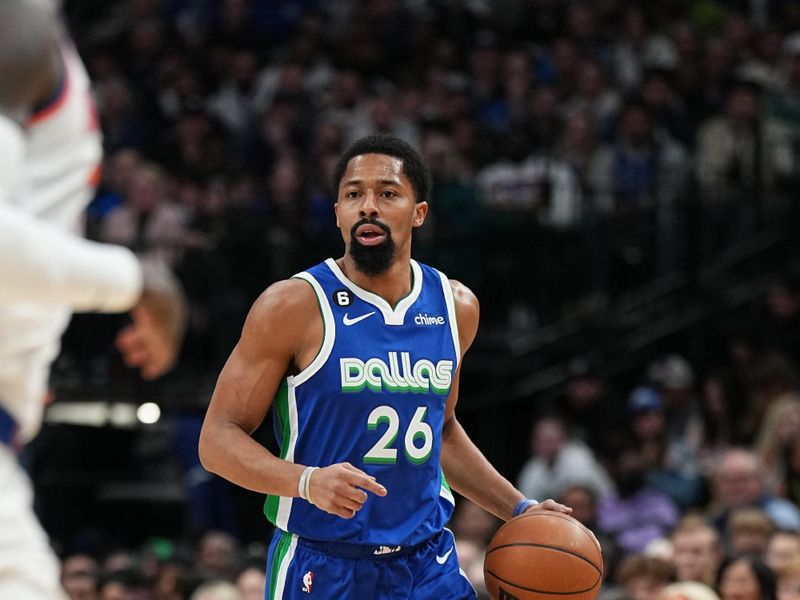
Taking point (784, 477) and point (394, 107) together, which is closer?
point (784, 477)

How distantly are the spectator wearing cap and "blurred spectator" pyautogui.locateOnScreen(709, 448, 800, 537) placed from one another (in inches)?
26.4

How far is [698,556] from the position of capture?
7.58m

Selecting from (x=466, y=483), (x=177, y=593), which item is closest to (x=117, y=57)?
(x=177, y=593)

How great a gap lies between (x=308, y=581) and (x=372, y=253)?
112 centimetres

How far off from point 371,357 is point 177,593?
423cm

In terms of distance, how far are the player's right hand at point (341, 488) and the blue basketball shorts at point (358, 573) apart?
533 millimetres

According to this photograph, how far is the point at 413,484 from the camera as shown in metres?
4.89

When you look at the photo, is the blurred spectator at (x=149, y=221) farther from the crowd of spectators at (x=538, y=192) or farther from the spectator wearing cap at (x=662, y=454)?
the spectator wearing cap at (x=662, y=454)

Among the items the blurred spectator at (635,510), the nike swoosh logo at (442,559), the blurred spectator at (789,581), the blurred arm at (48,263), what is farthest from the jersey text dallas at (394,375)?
the blurred spectator at (635,510)

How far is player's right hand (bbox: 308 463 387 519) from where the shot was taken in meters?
4.26

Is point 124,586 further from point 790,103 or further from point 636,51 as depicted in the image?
point 636,51

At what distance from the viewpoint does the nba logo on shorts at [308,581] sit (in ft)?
15.8

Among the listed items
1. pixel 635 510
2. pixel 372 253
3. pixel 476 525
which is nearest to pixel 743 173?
pixel 635 510

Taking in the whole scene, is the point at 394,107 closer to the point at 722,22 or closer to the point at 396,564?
the point at 722,22
